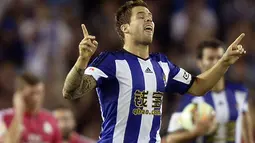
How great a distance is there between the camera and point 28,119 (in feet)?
34.0

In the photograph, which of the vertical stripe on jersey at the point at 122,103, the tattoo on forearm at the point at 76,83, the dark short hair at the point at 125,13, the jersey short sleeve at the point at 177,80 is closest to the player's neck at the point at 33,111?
the jersey short sleeve at the point at 177,80

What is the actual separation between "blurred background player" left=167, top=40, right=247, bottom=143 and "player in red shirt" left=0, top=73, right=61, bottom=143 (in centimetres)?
181

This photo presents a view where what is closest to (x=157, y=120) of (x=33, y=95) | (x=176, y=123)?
(x=176, y=123)

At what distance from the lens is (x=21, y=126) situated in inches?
399

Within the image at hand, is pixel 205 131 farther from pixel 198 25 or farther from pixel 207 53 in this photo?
pixel 198 25

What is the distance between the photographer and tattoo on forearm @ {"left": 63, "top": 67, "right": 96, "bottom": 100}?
249 inches

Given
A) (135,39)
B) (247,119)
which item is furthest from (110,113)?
(247,119)

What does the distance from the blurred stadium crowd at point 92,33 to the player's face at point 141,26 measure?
6.26 meters

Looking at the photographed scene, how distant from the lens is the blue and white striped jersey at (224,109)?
890 cm

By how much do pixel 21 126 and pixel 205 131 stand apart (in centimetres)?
255

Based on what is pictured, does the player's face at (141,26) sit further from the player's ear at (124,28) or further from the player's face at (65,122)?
the player's face at (65,122)

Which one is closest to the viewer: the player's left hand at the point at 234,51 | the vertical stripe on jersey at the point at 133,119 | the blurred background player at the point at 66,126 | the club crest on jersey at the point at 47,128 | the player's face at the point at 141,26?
the vertical stripe on jersey at the point at 133,119

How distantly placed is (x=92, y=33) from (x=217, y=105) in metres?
5.48

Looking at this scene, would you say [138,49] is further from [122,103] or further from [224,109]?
[224,109]
